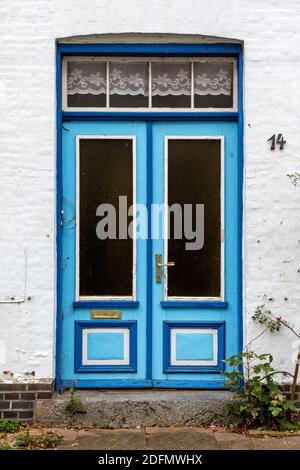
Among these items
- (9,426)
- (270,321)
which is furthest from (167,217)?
(9,426)

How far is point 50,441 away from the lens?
6.41 metres

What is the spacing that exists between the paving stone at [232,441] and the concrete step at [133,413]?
0.24 m

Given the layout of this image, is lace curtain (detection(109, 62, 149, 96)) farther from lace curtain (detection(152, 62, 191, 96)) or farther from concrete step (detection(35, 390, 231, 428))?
concrete step (detection(35, 390, 231, 428))

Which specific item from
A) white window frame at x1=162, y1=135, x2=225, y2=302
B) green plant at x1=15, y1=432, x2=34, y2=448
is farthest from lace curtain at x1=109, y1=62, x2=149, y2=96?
green plant at x1=15, y1=432, x2=34, y2=448

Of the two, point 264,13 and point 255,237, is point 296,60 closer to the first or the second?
point 264,13

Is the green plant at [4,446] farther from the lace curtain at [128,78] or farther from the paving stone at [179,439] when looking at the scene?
the lace curtain at [128,78]

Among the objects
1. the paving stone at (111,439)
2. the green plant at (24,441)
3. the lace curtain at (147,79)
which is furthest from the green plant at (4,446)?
the lace curtain at (147,79)

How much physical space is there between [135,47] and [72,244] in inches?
74.8

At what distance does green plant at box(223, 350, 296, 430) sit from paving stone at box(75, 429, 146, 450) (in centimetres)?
88

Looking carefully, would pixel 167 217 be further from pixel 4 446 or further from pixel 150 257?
pixel 4 446

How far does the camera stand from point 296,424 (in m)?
6.82

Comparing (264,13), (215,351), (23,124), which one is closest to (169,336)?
(215,351)

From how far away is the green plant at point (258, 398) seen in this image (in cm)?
670

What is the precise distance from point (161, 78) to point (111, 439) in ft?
10.8
